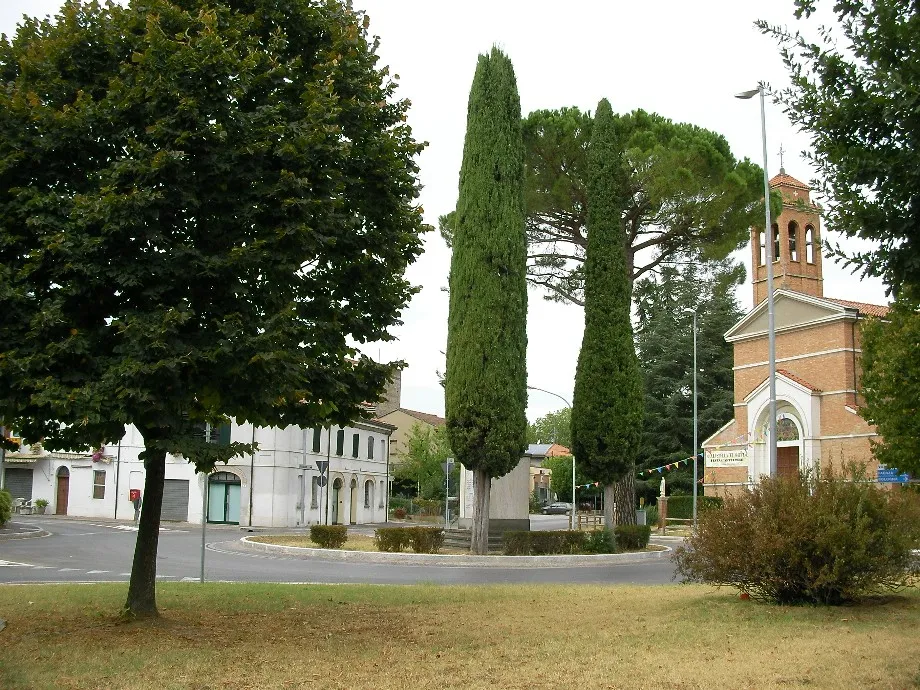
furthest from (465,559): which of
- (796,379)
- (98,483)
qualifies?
(98,483)

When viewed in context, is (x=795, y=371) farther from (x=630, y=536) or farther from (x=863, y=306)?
(x=630, y=536)

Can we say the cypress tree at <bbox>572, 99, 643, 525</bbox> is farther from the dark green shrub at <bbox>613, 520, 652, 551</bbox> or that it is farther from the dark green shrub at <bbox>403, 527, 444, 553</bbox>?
the dark green shrub at <bbox>403, 527, 444, 553</bbox>

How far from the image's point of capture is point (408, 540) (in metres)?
24.0

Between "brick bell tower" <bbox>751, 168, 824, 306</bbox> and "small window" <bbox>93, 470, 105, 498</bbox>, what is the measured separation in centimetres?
3564

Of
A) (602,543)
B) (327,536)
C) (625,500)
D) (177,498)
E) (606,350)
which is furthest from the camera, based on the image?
(177,498)

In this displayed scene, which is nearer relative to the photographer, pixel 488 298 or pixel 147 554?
pixel 147 554

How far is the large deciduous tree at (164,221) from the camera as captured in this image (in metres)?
8.06

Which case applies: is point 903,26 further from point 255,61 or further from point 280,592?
point 280,592

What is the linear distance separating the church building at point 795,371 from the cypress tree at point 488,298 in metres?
16.2

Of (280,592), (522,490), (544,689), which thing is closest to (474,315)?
(522,490)

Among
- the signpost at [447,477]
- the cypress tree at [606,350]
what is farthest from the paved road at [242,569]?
the signpost at [447,477]

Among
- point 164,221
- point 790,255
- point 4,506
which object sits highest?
point 790,255

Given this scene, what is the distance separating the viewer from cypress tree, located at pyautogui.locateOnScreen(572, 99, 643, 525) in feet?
85.2

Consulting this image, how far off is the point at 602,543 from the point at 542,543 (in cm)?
189
